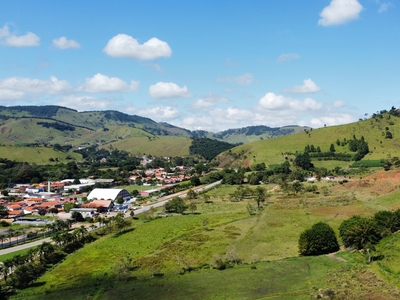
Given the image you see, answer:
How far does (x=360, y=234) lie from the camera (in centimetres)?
5488

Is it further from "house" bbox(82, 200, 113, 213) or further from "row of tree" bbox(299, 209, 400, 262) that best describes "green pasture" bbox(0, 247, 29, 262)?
"row of tree" bbox(299, 209, 400, 262)

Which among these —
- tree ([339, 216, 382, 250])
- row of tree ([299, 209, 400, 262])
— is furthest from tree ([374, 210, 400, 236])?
tree ([339, 216, 382, 250])

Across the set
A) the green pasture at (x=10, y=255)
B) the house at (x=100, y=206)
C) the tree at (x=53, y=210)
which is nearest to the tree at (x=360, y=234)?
the green pasture at (x=10, y=255)

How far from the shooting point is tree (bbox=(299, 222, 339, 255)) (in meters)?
57.2

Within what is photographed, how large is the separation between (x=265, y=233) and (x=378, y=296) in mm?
34200

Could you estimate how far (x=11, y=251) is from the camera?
2790 inches

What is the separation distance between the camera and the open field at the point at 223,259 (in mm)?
43406

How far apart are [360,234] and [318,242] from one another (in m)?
6.30

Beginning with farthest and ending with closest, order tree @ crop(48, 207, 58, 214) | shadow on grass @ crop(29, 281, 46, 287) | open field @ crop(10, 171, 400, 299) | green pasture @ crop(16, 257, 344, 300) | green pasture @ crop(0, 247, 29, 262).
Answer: tree @ crop(48, 207, 58, 214) → green pasture @ crop(0, 247, 29, 262) → shadow on grass @ crop(29, 281, 46, 287) → open field @ crop(10, 171, 400, 299) → green pasture @ crop(16, 257, 344, 300)

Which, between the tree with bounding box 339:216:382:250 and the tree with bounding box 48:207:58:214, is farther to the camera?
the tree with bounding box 48:207:58:214

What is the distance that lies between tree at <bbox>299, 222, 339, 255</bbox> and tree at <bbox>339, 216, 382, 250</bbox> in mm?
2427

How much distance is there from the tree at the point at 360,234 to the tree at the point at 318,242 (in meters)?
2.43

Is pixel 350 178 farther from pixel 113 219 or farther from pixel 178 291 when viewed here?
pixel 178 291

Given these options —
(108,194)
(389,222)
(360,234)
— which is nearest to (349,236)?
(360,234)
